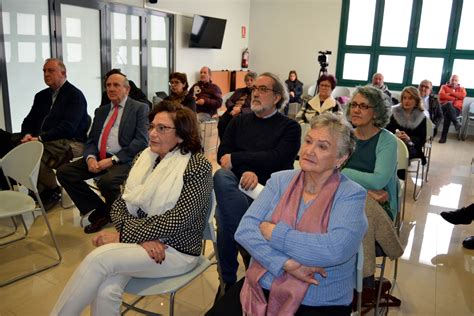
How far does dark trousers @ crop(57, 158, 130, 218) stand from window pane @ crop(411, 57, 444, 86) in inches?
294

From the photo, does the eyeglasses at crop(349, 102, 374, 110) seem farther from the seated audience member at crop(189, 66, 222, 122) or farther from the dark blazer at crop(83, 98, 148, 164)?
the seated audience member at crop(189, 66, 222, 122)

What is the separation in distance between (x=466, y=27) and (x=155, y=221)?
340 inches

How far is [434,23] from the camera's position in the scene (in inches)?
328

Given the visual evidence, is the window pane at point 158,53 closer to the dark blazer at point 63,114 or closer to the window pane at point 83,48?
the window pane at point 83,48

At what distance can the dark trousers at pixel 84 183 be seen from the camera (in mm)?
3074

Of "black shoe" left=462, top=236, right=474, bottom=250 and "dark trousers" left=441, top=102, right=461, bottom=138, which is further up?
"dark trousers" left=441, top=102, right=461, bottom=138

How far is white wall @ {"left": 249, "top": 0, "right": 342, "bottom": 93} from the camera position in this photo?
9.04 metres

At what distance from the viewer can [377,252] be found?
2.00 metres

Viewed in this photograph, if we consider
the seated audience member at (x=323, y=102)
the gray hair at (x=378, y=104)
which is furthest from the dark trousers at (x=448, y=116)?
the gray hair at (x=378, y=104)

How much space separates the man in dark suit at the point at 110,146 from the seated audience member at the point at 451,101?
249 inches

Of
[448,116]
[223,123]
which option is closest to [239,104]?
[223,123]

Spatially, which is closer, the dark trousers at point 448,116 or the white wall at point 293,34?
the dark trousers at point 448,116

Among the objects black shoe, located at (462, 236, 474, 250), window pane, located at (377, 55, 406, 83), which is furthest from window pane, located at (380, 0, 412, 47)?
black shoe, located at (462, 236, 474, 250)

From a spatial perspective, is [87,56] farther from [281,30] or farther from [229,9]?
[281,30]
